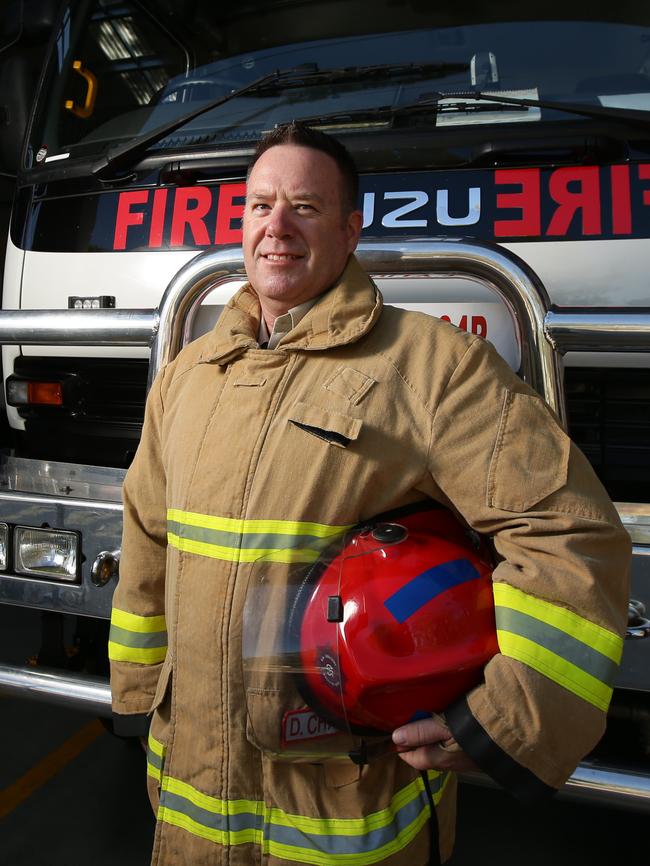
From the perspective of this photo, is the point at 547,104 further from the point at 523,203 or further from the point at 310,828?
the point at 310,828

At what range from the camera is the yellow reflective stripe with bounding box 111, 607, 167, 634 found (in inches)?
64.0

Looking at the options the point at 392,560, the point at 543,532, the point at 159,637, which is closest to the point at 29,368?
the point at 159,637

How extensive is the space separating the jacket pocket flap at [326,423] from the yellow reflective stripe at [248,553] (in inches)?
7.1

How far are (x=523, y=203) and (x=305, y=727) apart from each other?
143cm

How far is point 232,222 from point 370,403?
117cm

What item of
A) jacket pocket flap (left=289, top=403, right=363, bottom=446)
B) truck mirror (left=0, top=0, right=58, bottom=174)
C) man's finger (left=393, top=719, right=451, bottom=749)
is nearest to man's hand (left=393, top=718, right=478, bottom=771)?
man's finger (left=393, top=719, right=451, bottom=749)

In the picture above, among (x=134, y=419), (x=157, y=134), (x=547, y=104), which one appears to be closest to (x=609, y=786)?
(x=134, y=419)

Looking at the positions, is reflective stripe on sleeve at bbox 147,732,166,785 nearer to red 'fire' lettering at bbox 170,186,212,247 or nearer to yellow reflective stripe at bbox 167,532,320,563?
yellow reflective stripe at bbox 167,532,320,563

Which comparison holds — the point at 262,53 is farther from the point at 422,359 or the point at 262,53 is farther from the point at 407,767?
the point at 407,767

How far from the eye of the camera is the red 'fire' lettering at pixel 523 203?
2105mm

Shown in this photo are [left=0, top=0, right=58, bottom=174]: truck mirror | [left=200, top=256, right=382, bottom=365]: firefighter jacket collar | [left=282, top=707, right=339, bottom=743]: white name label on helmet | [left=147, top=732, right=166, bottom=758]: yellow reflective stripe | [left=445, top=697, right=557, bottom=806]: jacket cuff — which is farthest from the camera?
[left=0, top=0, right=58, bottom=174]: truck mirror

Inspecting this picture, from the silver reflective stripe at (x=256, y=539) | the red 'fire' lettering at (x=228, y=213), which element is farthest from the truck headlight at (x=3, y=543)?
the silver reflective stripe at (x=256, y=539)

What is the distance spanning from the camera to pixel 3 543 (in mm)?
2225

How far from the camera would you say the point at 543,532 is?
47.1 inches
